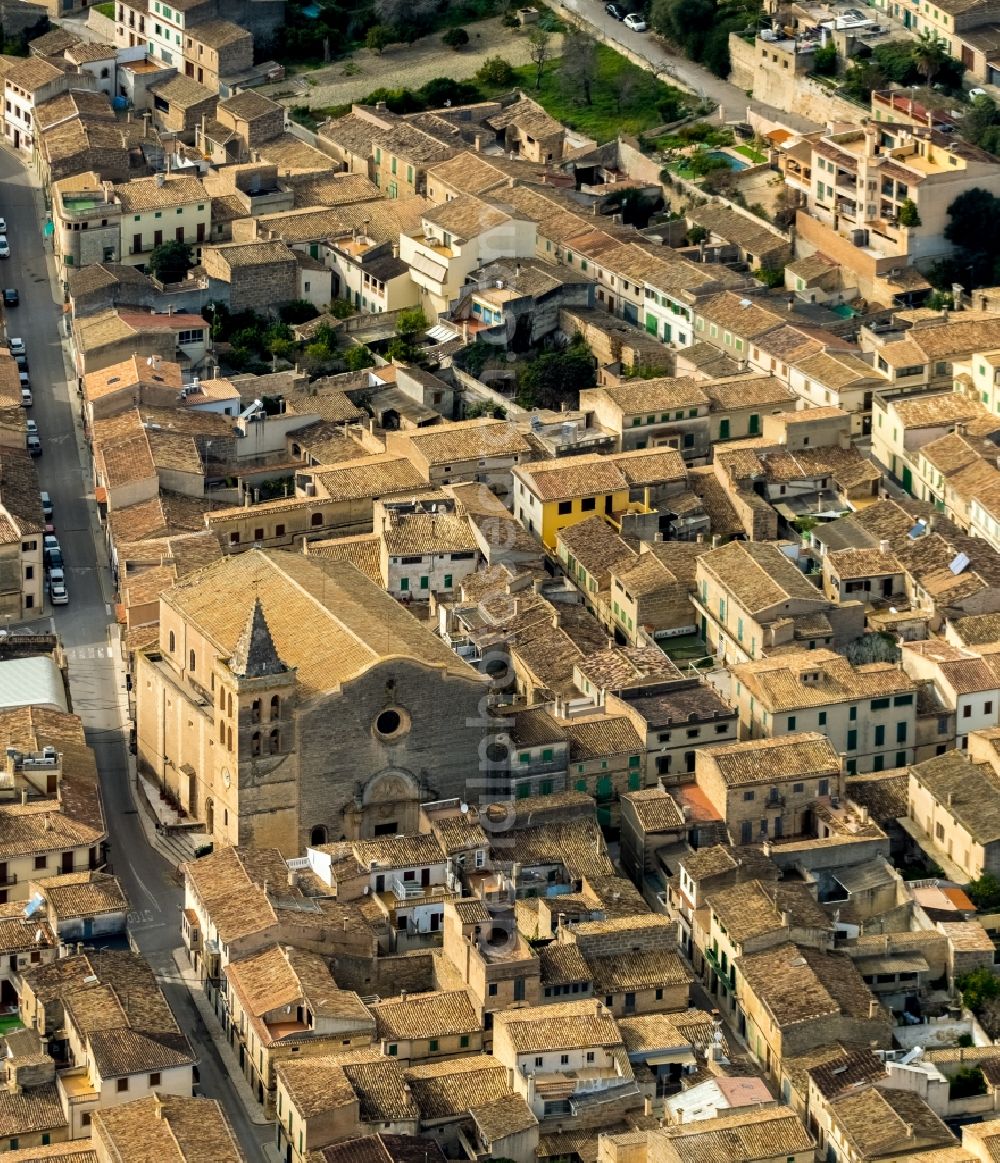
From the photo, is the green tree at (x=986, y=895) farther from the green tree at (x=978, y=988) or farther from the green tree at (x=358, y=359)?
the green tree at (x=358, y=359)

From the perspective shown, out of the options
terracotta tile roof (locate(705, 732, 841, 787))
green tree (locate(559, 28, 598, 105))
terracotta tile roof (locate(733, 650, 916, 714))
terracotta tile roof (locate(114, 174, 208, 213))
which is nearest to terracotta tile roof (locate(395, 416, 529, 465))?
terracotta tile roof (locate(733, 650, 916, 714))

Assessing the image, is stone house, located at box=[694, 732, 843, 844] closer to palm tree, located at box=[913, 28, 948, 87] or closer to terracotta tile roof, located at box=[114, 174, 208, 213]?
terracotta tile roof, located at box=[114, 174, 208, 213]

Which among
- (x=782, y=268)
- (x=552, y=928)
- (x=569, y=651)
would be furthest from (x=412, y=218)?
(x=552, y=928)

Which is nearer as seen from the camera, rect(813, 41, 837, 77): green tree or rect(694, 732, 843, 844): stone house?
rect(694, 732, 843, 844): stone house

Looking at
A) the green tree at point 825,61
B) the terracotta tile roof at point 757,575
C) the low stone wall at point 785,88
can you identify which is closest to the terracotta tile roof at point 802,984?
the terracotta tile roof at point 757,575

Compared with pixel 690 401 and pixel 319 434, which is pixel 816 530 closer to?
pixel 690 401
